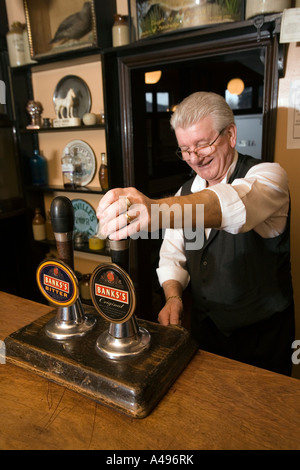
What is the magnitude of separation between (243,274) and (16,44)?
8.96ft

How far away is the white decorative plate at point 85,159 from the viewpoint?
2973mm

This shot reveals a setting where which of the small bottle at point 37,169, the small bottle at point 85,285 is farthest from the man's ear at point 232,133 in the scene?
the small bottle at point 37,169

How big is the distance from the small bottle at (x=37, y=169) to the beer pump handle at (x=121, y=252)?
2589 millimetres

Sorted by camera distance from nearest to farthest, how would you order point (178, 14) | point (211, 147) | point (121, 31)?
point (211, 147) < point (178, 14) < point (121, 31)

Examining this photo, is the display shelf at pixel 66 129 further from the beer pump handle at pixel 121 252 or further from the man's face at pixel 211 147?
the beer pump handle at pixel 121 252

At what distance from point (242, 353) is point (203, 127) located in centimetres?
106

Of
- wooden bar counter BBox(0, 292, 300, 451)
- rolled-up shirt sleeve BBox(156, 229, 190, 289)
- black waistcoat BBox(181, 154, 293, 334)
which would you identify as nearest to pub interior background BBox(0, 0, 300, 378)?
black waistcoat BBox(181, 154, 293, 334)

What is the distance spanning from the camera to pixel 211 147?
56.7 inches

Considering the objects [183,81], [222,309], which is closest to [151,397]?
[222,309]

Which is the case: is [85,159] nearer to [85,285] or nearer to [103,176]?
[103,176]

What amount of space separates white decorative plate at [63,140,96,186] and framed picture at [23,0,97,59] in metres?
0.72

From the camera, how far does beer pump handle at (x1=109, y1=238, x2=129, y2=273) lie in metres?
0.90

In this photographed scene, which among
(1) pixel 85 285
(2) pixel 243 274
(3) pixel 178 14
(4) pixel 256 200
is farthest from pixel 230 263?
(1) pixel 85 285

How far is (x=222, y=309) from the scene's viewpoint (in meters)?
1.60
